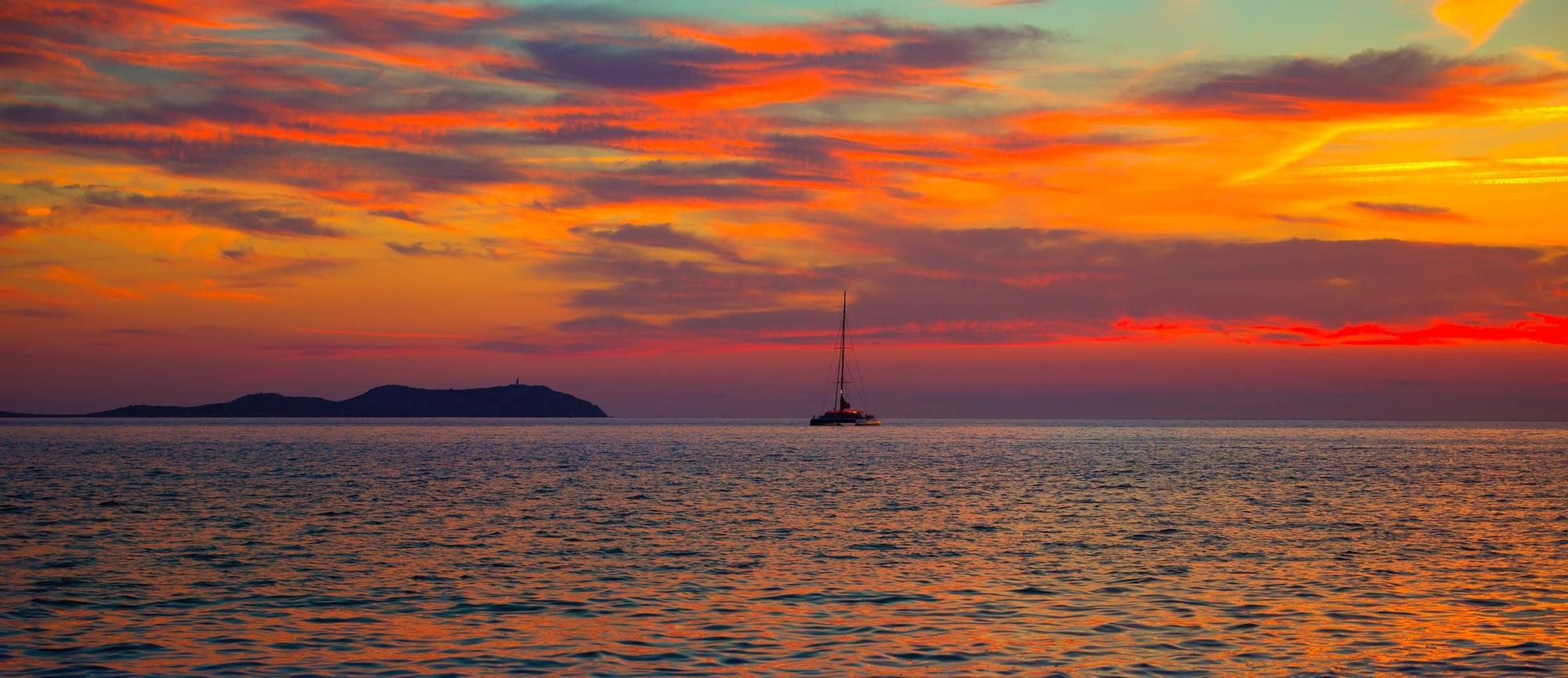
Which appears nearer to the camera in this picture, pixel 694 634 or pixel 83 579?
pixel 694 634

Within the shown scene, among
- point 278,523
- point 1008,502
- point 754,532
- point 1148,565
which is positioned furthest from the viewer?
point 1008,502

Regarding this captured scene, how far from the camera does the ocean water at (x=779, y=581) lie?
24.0 metres

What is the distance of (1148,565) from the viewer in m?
37.1

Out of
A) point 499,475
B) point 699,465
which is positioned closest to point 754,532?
point 499,475

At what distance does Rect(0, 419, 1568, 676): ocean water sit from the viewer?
24.0 m

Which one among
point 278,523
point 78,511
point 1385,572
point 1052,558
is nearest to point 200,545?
→ point 278,523

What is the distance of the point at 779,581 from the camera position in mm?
34000

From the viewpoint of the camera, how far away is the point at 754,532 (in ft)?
156

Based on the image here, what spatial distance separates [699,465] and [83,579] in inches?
3010

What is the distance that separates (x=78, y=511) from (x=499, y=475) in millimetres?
36051

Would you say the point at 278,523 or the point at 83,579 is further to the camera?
the point at 278,523

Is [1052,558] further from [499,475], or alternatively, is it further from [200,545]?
[499,475]

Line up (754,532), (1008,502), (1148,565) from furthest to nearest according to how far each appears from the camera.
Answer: (1008,502) → (754,532) → (1148,565)

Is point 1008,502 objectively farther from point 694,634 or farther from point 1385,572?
point 694,634
